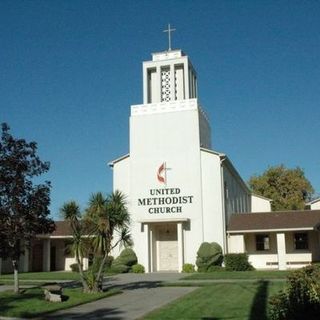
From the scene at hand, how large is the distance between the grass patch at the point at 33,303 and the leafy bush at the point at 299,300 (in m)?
7.15

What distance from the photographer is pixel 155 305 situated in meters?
16.2

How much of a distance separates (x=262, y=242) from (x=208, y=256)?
6.16 m

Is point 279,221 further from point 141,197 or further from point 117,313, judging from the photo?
point 117,313

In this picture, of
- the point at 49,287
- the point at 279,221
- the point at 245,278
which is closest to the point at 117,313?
the point at 49,287

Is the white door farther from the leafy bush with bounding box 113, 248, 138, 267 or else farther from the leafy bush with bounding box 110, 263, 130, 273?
the leafy bush with bounding box 110, 263, 130, 273

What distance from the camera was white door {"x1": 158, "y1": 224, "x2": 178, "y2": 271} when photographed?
36156 mm

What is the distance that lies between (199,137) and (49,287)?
20702 millimetres

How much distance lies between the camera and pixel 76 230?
2014 cm

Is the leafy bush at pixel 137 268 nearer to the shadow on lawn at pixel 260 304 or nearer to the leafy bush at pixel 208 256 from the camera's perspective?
the leafy bush at pixel 208 256

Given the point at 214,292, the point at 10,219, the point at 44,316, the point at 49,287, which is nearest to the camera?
the point at 44,316

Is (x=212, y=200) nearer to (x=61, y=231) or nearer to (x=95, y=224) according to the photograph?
(x=61, y=231)

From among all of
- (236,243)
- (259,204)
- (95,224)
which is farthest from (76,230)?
(259,204)

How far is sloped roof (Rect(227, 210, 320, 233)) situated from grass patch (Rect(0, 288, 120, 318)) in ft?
56.5

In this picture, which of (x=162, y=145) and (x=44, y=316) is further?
(x=162, y=145)
